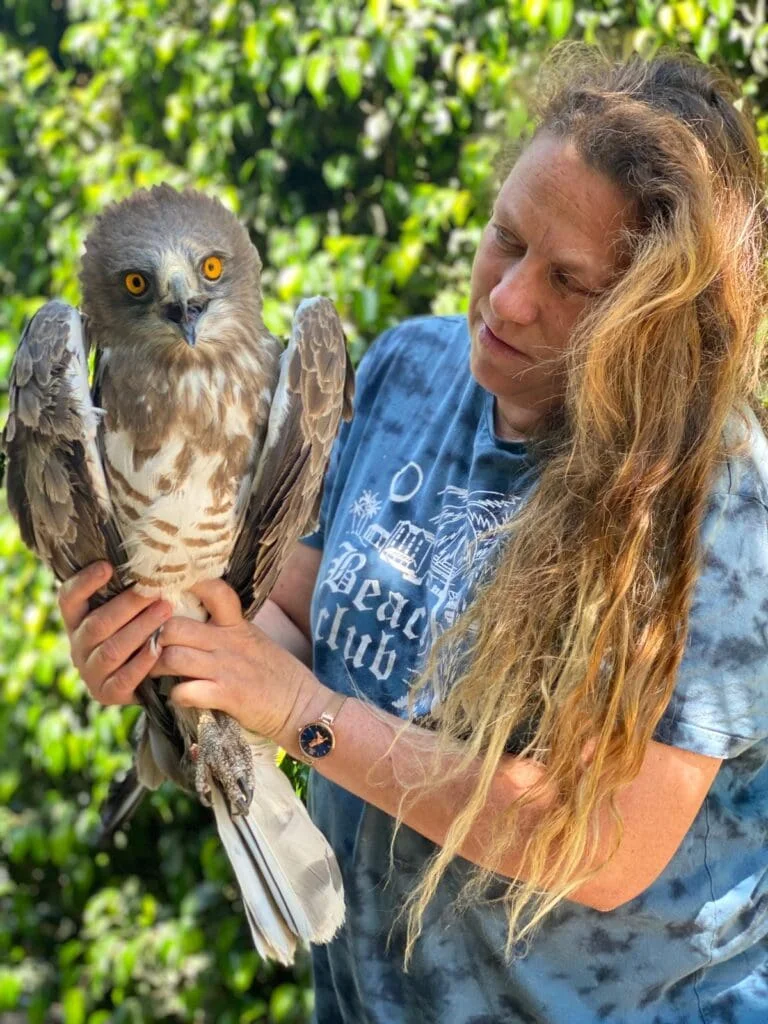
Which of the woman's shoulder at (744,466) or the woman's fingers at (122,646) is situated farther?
the woman's fingers at (122,646)

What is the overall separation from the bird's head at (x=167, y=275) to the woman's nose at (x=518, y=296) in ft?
1.54

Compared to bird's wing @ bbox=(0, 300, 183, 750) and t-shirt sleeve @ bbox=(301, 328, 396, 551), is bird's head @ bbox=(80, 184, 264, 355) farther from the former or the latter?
t-shirt sleeve @ bbox=(301, 328, 396, 551)

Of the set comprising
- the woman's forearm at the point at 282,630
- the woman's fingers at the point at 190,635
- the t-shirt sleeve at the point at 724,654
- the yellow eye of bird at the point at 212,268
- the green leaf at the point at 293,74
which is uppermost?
the green leaf at the point at 293,74

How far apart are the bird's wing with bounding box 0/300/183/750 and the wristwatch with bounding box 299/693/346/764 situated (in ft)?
1.43

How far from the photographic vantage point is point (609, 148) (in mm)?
1650

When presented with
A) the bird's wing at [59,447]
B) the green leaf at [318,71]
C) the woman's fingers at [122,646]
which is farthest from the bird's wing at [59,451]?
the green leaf at [318,71]

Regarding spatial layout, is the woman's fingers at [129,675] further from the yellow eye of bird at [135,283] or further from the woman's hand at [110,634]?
the yellow eye of bird at [135,283]

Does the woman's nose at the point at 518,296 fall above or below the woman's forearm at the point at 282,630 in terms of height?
above

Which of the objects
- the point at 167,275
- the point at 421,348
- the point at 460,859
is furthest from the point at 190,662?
the point at 421,348

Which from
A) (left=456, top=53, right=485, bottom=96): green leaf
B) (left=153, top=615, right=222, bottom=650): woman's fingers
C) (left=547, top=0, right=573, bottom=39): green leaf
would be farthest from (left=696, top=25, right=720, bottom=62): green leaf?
(left=153, top=615, right=222, bottom=650): woman's fingers

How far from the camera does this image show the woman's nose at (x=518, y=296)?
5.62 ft

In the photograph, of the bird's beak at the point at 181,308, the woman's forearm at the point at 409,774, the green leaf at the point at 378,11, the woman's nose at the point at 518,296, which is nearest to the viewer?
the woman's forearm at the point at 409,774

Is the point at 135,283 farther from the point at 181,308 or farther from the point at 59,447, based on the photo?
the point at 59,447

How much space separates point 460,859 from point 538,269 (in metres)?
0.89
